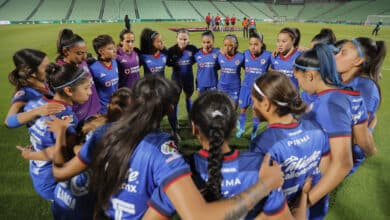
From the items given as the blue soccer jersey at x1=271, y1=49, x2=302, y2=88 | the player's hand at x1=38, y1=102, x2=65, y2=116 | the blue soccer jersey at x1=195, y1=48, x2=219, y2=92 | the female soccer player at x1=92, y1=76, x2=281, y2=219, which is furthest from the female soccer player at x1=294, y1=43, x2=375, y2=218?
the blue soccer jersey at x1=195, y1=48, x2=219, y2=92

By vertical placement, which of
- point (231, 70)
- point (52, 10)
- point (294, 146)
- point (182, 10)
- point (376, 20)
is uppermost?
point (52, 10)

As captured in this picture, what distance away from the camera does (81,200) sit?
229 cm

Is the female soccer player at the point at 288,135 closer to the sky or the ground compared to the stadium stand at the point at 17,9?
closer to the ground

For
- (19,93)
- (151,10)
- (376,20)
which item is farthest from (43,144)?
(151,10)

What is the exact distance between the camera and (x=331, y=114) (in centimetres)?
215

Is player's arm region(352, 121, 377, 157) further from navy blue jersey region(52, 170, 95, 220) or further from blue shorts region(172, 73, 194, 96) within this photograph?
blue shorts region(172, 73, 194, 96)

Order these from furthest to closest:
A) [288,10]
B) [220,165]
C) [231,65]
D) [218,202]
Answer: [288,10] → [231,65] → [220,165] → [218,202]

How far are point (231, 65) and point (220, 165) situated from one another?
4.57 metres

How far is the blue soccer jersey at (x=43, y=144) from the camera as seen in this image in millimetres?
2338

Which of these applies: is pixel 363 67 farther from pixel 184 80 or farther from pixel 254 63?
pixel 184 80

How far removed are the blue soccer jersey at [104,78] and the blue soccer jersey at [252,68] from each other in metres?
2.85

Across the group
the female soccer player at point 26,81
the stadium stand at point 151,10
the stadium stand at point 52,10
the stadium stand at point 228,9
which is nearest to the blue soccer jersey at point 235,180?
the female soccer player at point 26,81

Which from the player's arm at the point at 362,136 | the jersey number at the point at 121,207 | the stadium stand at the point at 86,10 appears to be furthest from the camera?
the stadium stand at the point at 86,10

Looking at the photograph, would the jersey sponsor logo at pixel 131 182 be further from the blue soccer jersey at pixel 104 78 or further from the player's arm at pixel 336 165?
the blue soccer jersey at pixel 104 78
